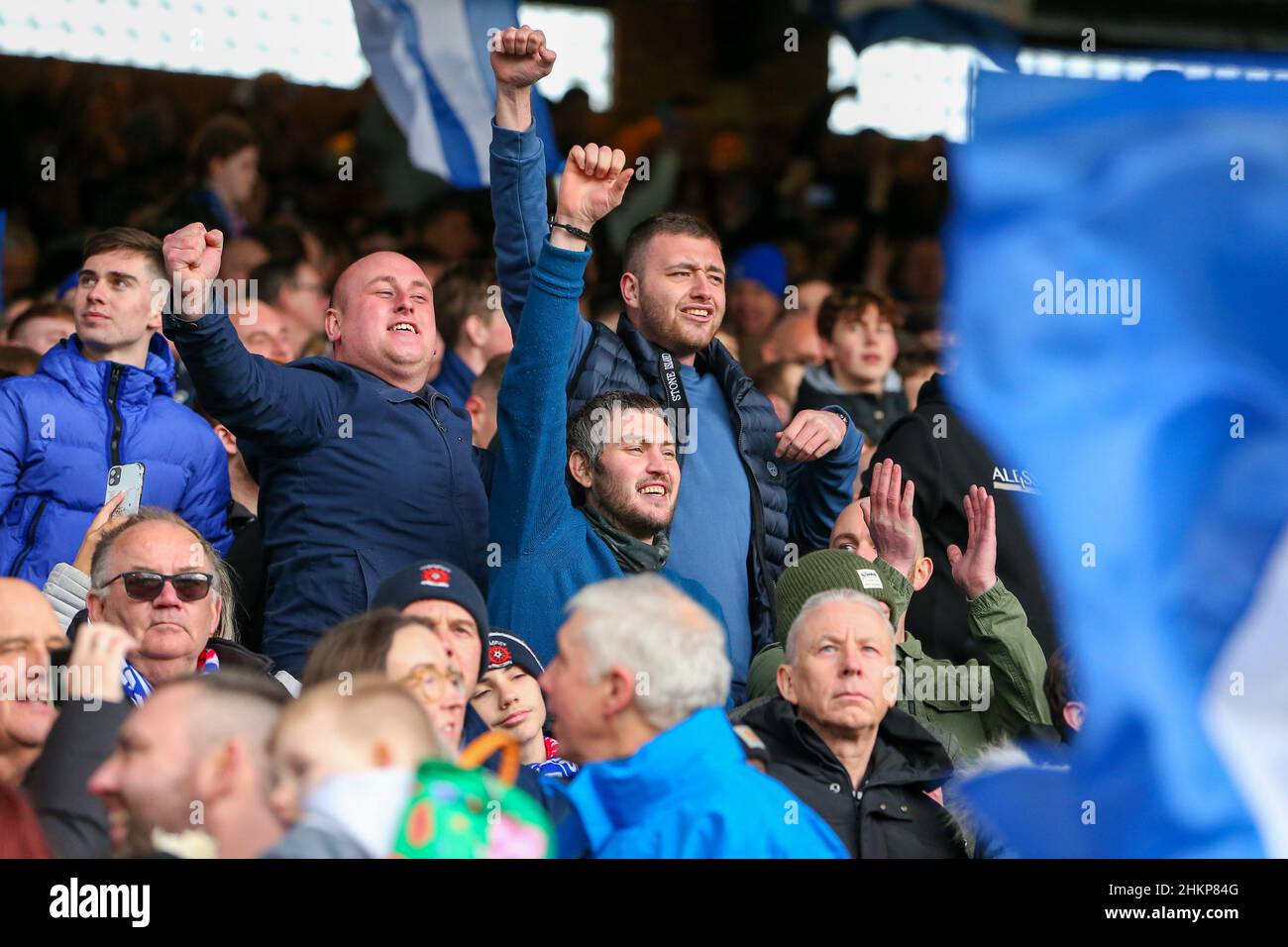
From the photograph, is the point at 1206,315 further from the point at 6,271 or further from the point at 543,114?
the point at 6,271

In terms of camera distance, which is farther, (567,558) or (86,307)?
(86,307)

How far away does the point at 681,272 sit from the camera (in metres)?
6.30

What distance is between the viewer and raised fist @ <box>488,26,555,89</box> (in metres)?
5.66

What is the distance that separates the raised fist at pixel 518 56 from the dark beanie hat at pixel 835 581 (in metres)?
1.56

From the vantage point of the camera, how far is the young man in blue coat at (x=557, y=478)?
5.57m

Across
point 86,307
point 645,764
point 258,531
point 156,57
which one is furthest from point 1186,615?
point 156,57

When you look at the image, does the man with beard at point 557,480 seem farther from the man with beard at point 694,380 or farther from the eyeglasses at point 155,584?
the eyeglasses at point 155,584

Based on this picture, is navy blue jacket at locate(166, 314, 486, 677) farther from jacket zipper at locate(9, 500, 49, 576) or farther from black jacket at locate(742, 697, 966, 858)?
black jacket at locate(742, 697, 966, 858)

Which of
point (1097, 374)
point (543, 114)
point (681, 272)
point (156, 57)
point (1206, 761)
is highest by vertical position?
point (156, 57)

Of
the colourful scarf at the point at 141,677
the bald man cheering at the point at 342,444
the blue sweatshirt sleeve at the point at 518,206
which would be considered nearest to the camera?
the colourful scarf at the point at 141,677

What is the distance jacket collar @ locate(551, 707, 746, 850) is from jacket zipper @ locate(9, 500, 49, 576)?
2.19 m

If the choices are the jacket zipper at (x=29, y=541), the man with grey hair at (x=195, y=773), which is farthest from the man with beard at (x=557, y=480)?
the man with grey hair at (x=195, y=773)

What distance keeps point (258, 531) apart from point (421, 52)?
344 cm

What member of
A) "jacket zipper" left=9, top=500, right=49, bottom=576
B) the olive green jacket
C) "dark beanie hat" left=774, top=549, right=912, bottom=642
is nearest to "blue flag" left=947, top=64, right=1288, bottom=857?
the olive green jacket
